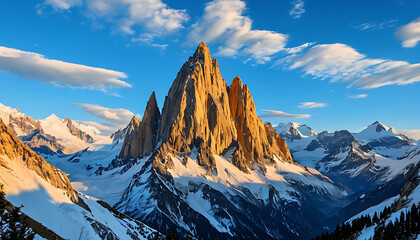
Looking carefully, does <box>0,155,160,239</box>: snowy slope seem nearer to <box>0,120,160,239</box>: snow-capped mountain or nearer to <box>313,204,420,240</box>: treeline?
<box>0,120,160,239</box>: snow-capped mountain

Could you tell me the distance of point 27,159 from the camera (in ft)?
422

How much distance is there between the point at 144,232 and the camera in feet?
510

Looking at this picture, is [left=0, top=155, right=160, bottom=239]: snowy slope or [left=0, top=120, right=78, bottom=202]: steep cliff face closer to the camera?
[left=0, top=155, right=160, bottom=239]: snowy slope

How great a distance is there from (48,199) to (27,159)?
62.9ft

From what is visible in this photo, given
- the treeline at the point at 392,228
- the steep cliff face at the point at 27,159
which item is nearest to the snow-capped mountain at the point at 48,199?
the steep cliff face at the point at 27,159

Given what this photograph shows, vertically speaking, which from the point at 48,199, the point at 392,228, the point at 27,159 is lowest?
the point at 392,228

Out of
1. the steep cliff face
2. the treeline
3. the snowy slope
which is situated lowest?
the treeline

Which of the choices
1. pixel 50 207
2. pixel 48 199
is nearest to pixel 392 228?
pixel 50 207

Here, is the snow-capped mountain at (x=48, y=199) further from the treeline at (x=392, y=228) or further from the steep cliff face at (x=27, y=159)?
the treeline at (x=392, y=228)

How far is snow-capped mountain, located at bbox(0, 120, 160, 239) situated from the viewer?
111 m

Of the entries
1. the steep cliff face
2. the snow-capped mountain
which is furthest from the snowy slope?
the steep cliff face

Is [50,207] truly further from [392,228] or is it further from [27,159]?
[392,228]

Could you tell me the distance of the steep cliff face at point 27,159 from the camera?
400 ft

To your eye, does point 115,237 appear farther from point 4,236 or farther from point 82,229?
point 4,236
